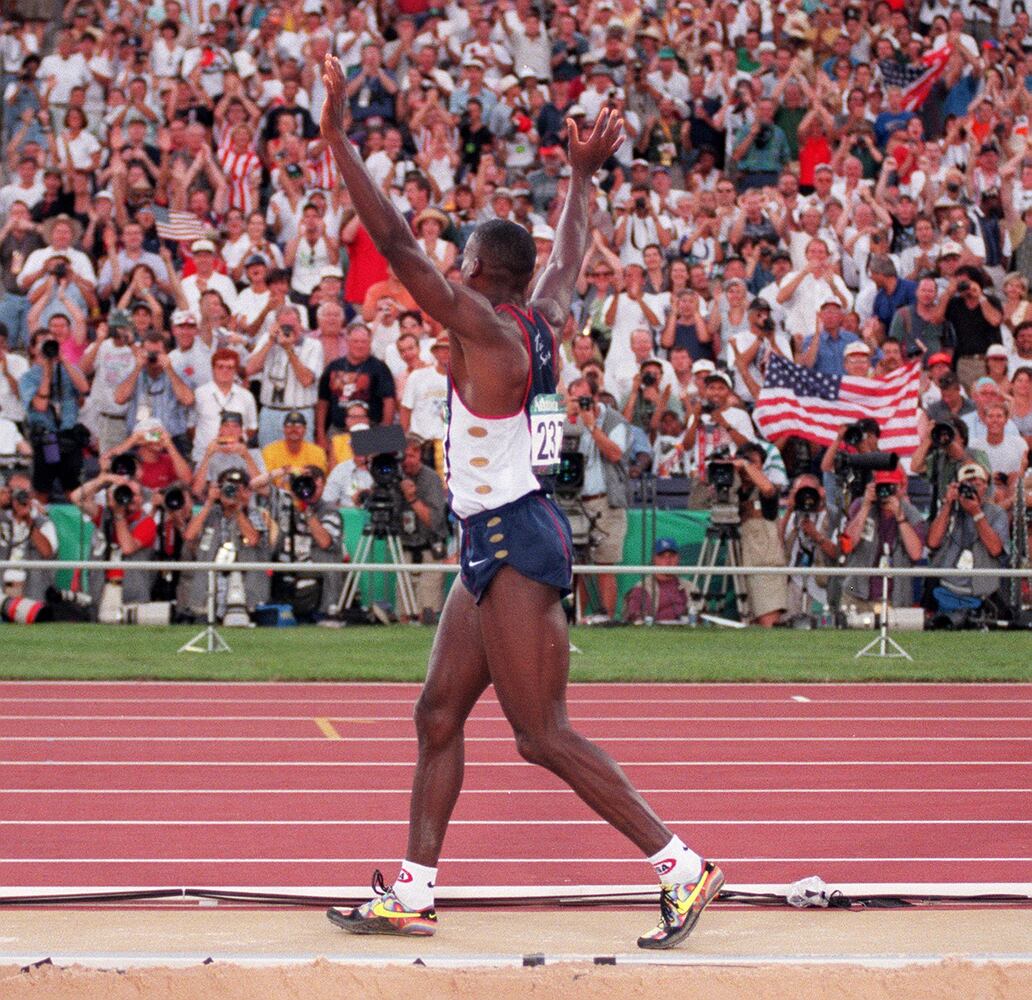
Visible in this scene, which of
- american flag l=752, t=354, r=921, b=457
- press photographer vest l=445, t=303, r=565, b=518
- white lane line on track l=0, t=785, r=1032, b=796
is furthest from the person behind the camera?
american flag l=752, t=354, r=921, b=457

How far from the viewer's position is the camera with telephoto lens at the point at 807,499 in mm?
15633

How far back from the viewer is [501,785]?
8844 millimetres

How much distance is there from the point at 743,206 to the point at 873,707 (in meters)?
7.89

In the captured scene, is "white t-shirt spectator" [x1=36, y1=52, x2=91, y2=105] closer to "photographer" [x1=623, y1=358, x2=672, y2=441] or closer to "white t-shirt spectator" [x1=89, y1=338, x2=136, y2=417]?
"white t-shirt spectator" [x1=89, y1=338, x2=136, y2=417]

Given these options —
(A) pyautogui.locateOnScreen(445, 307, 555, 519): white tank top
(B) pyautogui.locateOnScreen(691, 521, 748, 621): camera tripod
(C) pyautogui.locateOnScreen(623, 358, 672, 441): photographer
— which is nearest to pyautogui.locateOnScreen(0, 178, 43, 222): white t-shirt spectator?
(C) pyautogui.locateOnScreen(623, 358, 672, 441): photographer

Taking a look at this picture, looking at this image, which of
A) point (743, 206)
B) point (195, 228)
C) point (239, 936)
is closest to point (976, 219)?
point (743, 206)

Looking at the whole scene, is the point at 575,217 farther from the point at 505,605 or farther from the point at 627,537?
the point at 627,537

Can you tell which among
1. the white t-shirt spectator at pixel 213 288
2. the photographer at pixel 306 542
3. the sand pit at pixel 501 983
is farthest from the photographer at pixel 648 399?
the sand pit at pixel 501 983

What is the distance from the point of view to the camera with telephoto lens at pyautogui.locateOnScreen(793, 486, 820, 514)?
1563 centimetres

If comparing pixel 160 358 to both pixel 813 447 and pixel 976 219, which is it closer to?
pixel 813 447

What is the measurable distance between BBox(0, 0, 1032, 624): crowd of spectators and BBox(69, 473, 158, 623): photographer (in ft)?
0.10

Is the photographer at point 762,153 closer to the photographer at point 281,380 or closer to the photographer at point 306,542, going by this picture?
the photographer at point 281,380

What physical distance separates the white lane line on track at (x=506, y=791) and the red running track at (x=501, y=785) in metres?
0.02

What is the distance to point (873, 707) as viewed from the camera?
11.6m
